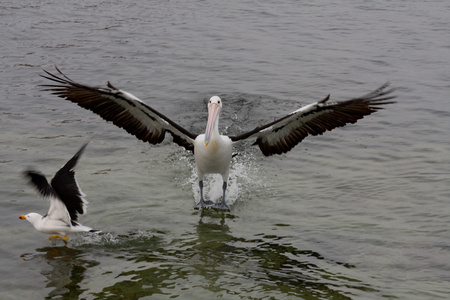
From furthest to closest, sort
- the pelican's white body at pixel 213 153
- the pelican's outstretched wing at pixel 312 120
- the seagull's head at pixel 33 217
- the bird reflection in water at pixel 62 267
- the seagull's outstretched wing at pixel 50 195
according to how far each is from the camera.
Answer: the pelican's white body at pixel 213 153 → the pelican's outstretched wing at pixel 312 120 → the seagull's head at pixel 33 217 → the seagull's outstretched wing at pixel 50 195 → the bird reflection in water at pixel 62 267

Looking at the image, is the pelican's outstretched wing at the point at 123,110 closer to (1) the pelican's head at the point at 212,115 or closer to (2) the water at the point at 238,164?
(1) the pelican's head at the point at 212,115

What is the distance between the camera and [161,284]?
22.8 ft

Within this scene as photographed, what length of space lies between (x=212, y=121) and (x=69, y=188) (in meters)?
2.13

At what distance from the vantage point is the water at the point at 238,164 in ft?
23.6

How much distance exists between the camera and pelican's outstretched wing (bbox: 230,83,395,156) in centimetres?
830

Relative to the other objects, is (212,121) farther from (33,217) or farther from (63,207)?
(33,217)

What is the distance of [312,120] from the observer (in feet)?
28.9

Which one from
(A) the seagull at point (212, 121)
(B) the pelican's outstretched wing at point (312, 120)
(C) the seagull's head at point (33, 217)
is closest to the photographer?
(C) the seagull's head at point (33, 217)

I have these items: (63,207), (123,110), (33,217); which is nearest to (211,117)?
(123,110)

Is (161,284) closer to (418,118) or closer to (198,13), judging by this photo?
(418,118)

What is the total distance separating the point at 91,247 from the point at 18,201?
1691 mm

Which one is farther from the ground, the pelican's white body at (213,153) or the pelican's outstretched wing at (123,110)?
the pelican's outstretched wing at (123,110)

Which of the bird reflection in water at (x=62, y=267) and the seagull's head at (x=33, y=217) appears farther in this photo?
the seagull's head at (x=33, y=217)

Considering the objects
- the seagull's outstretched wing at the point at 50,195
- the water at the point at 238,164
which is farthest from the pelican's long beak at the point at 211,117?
the seagull's outstretched wing at the point at 50,195
